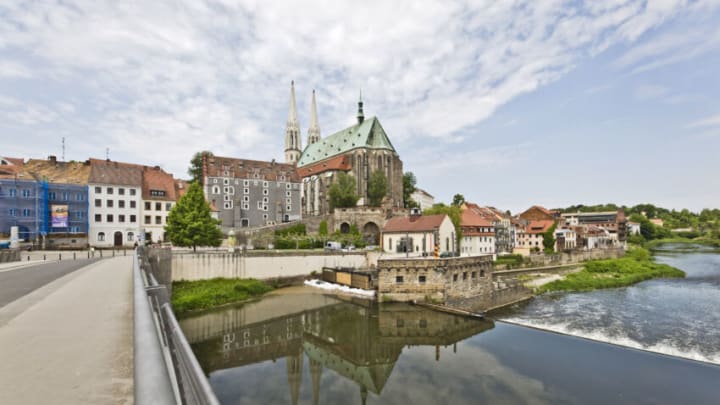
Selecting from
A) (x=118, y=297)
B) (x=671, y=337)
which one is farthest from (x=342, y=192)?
(x=118, y=297)

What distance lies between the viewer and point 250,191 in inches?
2788

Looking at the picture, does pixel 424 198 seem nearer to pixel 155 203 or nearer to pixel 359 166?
pixel 359 166

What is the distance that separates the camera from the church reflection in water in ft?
66.8

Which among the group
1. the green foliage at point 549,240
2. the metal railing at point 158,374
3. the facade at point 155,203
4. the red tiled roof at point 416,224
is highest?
the facade at point 155,203

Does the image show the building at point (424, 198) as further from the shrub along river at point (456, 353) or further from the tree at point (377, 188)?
the shrub along river at point (456, 353)

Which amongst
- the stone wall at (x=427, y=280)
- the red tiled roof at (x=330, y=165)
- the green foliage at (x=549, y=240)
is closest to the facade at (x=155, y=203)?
the red tiled roof at (x=330, y=165)

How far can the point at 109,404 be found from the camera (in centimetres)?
342

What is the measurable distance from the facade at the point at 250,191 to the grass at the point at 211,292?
105ft

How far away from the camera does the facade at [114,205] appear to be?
49375 mm

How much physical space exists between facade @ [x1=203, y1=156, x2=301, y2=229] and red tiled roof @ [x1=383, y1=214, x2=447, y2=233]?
1189 inches

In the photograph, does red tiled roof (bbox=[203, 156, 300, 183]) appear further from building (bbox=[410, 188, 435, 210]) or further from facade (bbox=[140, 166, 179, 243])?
building (bbox=[410, 188, 435, 210])

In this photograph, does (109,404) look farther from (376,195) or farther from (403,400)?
(376,195)

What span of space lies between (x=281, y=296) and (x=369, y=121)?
56.9m

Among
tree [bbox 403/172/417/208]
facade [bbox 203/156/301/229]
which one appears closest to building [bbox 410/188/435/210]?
tree [bbox 403/172/417/208]
